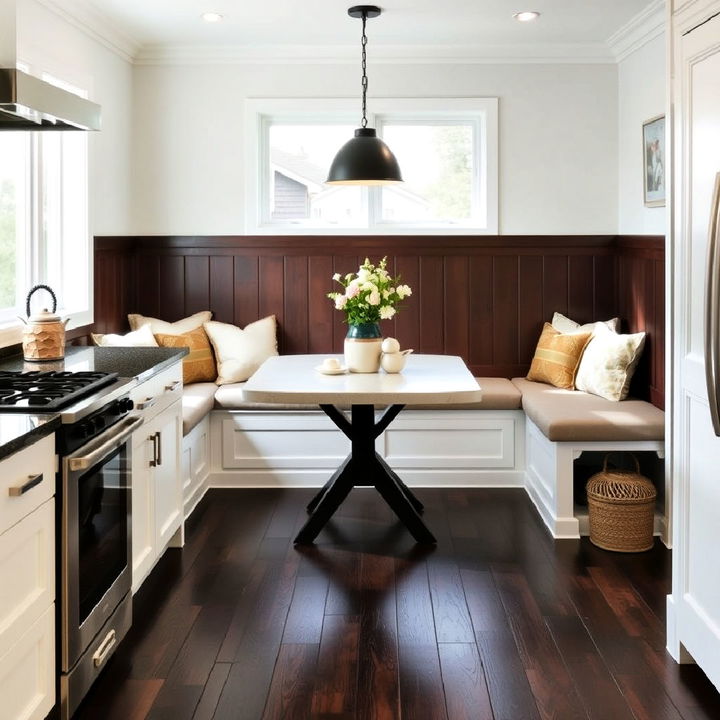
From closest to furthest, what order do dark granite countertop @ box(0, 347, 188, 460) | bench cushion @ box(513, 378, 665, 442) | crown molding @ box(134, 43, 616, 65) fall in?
dark granite countertop @ box(0, 347, 188, 460) < bench cushion @ box(513, 378, 665, 442) < crown molding @ box(134, 43, 616, 65)

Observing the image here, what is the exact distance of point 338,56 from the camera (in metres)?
5.44

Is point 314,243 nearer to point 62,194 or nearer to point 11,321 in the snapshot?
point 62,194

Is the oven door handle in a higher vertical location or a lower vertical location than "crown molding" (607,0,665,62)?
A: lower

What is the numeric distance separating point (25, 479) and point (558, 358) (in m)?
3.59

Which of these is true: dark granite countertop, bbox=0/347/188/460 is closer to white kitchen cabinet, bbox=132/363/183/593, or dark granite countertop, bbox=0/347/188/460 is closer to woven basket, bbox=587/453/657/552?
white kitchen cabinet, bbox=132/363/183/593

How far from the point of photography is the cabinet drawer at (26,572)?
207 cm

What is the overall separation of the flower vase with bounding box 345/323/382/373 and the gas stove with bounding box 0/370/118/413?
135cm

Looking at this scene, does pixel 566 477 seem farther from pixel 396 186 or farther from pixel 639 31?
pixel 639 31

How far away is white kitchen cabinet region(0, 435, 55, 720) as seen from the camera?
6.79 ft

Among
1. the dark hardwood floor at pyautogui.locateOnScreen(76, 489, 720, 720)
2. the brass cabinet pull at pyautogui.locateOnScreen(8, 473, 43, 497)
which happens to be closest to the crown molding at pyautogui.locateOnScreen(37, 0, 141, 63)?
the dark hardwood floor at pyautogui.locateOnScreen(76, 489, 720, 720)

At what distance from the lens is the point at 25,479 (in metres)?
2.17

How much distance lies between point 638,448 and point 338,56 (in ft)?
9.38

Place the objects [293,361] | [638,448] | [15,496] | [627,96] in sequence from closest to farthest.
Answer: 1. [15,496]
2. [638,448]
3. [293,361]
4. [627,96]

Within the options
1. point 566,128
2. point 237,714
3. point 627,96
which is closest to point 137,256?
point 566,128
